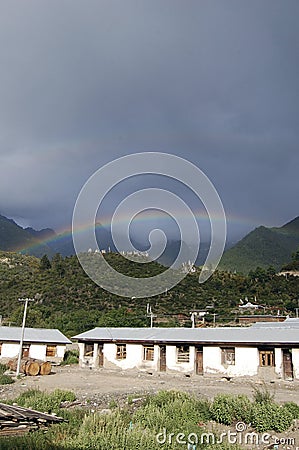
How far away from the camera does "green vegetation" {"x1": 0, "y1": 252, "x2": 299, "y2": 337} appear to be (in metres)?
44.8

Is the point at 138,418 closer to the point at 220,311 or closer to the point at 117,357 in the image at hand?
the point at 117,357

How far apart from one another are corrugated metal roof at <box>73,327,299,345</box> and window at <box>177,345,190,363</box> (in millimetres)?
596

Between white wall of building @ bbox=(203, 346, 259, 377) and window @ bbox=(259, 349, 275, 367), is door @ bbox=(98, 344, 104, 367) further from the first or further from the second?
window @ bbox=(259, 349, 275, 367)

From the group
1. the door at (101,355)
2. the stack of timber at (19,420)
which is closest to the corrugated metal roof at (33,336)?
the door at (101,355)

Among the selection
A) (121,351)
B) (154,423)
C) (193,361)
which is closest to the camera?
(154,423)

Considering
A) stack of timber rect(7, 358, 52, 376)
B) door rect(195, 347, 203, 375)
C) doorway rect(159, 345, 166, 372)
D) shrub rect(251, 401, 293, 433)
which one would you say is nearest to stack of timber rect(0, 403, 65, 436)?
shrub rect(251, 401, 293, 433)

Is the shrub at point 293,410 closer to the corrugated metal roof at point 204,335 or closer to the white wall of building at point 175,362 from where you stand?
the corrugated metal roof at point 204,335

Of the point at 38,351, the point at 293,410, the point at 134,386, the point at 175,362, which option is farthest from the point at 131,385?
the point at 38,351

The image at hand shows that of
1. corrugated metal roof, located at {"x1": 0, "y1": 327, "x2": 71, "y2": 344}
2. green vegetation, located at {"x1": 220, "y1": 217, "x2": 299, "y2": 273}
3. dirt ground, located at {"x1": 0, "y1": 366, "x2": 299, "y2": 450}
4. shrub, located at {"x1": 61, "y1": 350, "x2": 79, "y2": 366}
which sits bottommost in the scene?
dirt ground, located at {"x1": 0, "y1": 366, "x2": 299, "y2": 450}

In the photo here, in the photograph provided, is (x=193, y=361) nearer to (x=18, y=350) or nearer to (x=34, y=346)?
(x=34, y=346)

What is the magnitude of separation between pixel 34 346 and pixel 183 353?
12150mm

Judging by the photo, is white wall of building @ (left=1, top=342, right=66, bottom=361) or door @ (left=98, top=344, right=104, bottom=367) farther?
white wall of building @ (left=1, top=342, right=66, bottom=361)

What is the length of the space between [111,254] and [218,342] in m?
49.3

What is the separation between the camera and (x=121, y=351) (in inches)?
969
